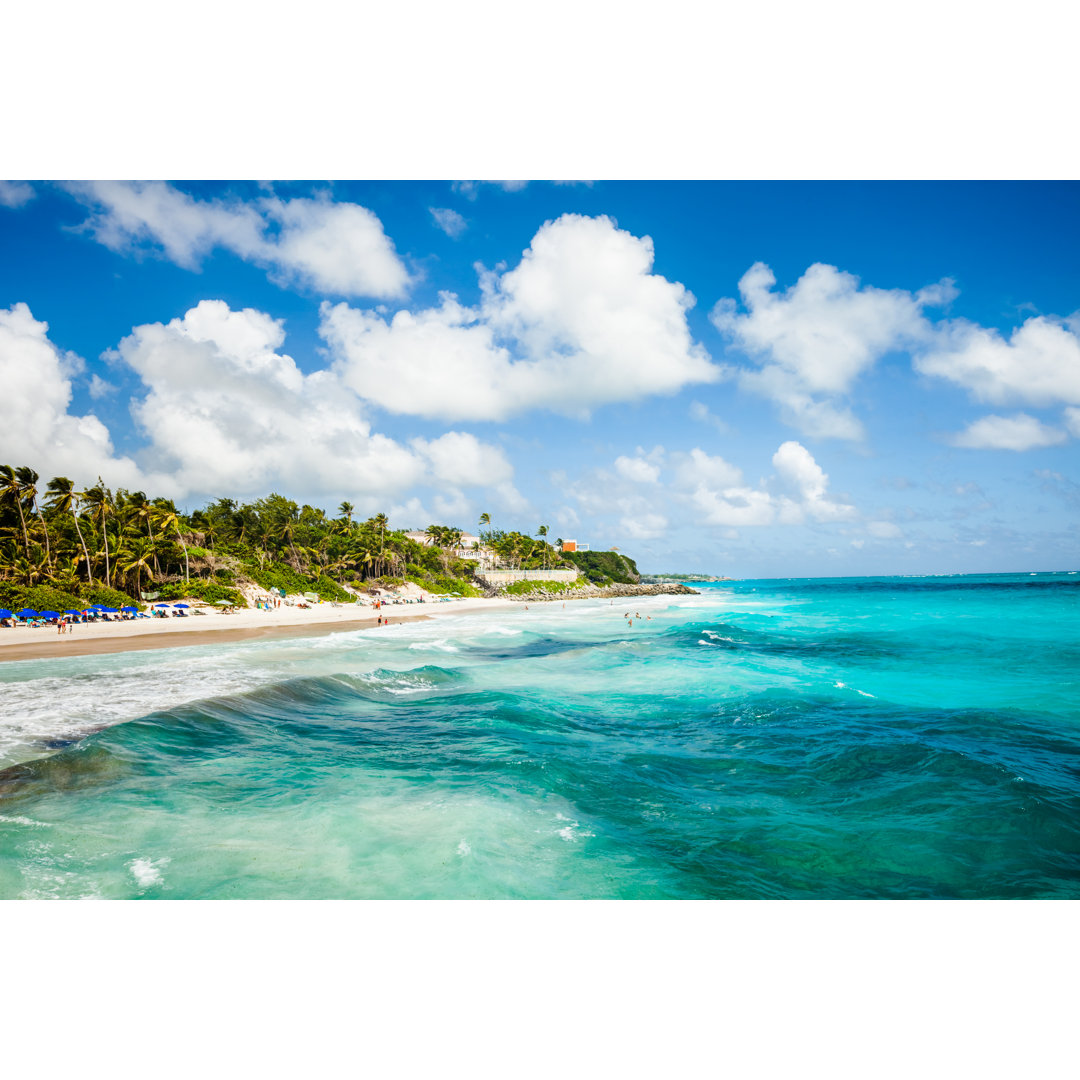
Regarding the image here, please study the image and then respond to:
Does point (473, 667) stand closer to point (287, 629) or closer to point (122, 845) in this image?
point (122, 845)

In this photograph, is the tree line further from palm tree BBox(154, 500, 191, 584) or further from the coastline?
the coastline

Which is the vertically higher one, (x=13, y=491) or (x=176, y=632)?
(x=13, y=491)

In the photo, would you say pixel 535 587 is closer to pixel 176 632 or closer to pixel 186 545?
pixel 186 545

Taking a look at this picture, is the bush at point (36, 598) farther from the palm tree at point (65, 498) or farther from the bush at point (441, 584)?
the bush at point (441, 584)

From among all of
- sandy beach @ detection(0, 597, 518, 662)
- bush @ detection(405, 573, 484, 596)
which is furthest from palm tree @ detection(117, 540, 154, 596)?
bush @ detection(405, 573, 484, 596)

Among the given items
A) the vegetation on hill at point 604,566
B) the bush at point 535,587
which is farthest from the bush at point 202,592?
the vegetation on hill at point 604,566

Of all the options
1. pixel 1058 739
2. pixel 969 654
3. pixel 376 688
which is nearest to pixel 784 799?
pixel 1058 739

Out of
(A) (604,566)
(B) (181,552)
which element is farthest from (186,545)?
(A) (604,566)
